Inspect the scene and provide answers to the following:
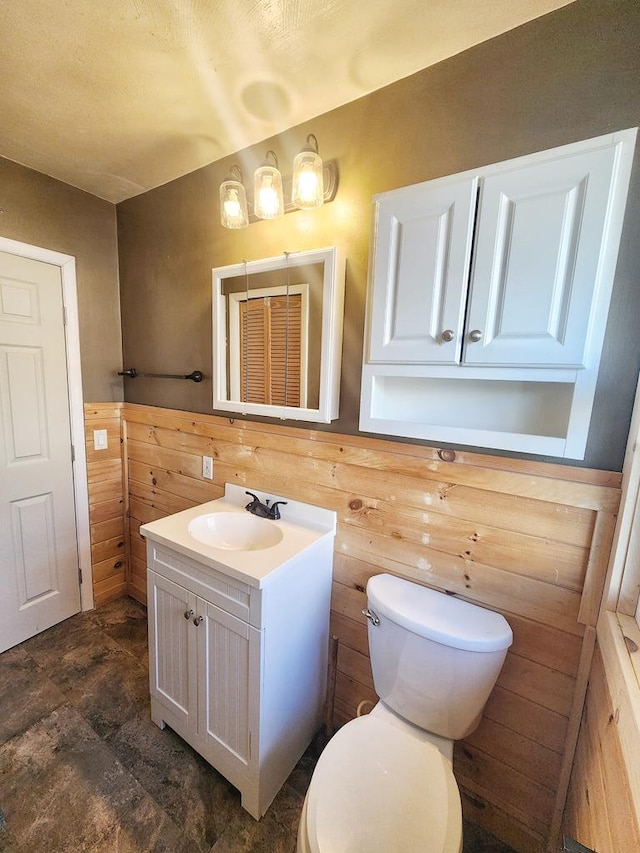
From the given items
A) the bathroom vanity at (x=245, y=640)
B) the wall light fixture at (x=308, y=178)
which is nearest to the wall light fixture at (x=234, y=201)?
the wall light fixture at (x=308, y=178)

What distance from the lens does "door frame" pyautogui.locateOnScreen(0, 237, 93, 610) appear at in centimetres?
182

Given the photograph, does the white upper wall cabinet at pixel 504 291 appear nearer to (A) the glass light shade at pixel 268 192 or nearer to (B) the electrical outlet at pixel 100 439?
(A) the glass light shade at pixel 268 192

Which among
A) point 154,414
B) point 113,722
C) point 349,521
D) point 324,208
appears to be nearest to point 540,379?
point 349,521

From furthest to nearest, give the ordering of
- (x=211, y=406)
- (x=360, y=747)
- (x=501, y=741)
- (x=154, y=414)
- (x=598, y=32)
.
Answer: (x=154, y=414), (x=211, y=406), (x=501, y=741), (x=360, y=747), (x=598, y=32)

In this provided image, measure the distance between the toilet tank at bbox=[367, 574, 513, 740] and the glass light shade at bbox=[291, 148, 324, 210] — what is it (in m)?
1.38

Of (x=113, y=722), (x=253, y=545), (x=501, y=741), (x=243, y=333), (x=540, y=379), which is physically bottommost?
(x=113, y=722)

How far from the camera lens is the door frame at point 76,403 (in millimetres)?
1817

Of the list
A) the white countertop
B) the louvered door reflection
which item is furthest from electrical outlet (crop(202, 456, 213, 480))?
the louvered door reflection

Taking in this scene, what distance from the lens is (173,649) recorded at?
1336 mm

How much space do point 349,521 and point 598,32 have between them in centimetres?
154

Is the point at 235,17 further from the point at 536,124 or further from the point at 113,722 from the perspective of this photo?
the point at 113,722

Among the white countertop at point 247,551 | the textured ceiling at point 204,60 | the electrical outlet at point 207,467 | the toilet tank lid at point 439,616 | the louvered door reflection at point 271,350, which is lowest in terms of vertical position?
the toilet tank lid at point 439,616

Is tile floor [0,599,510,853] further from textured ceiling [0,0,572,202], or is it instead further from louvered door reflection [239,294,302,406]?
textured ceiling [0,0,572,202]

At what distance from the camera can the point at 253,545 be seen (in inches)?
58.1
